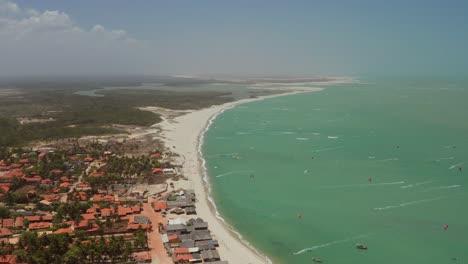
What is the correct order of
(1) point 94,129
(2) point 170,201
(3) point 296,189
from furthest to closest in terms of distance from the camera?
(1) point 94,129 → (3) point 296,189 → (2) point 170,201

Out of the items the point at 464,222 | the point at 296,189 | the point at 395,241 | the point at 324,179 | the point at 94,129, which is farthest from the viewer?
the point at 94,129

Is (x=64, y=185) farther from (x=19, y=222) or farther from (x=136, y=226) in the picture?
(x=136, y=226)

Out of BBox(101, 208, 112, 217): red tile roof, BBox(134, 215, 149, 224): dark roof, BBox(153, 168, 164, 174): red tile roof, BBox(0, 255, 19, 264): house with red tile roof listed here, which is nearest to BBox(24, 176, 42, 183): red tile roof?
BBox(153, 168, 164, 174): red tile roof

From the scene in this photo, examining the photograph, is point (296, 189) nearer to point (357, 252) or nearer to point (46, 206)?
point (357, 252)

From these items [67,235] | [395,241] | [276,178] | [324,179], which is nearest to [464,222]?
[395,241]

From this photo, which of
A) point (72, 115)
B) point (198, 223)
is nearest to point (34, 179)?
point (198, 223)

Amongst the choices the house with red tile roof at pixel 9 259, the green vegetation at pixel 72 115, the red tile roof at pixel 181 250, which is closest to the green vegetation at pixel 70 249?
the house with red tile roof at pixel 9 259
